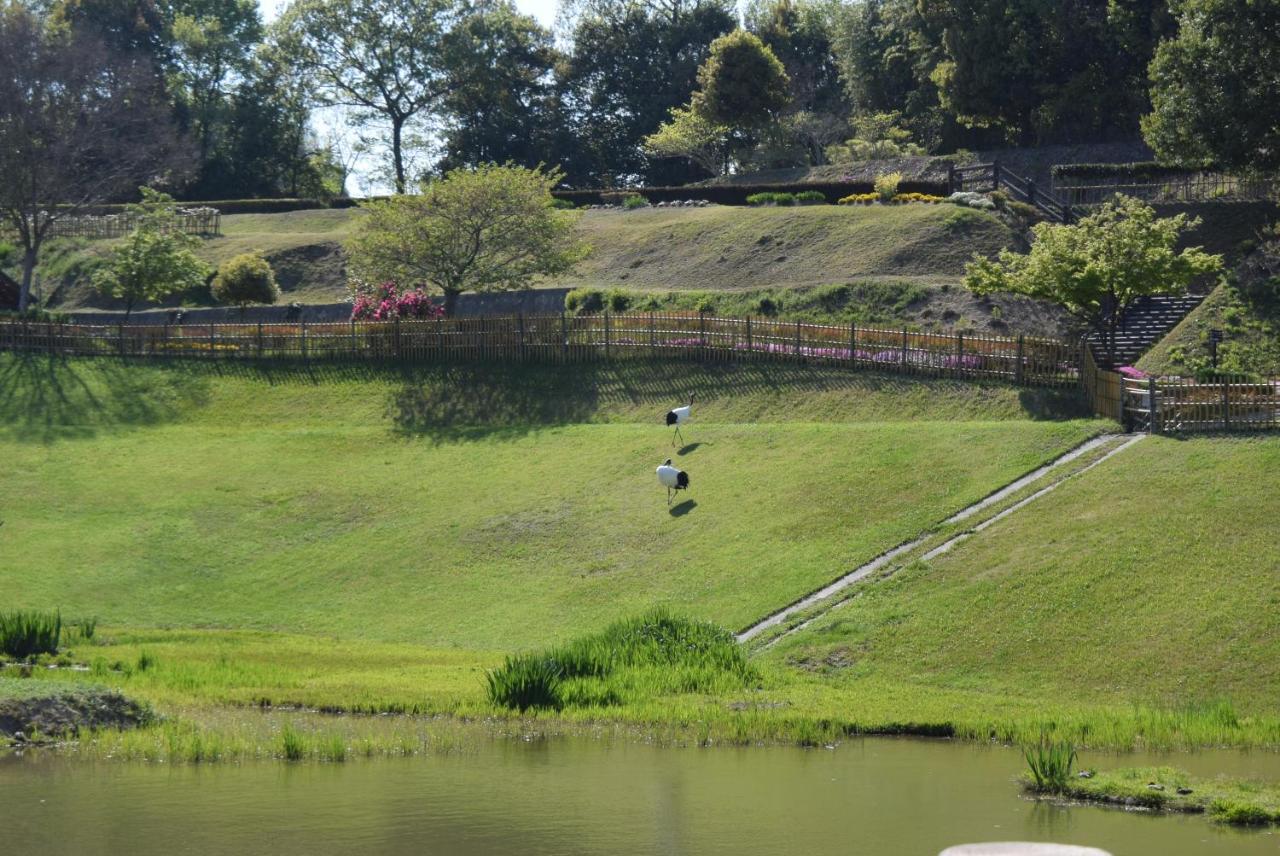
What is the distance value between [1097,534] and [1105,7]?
2057 inches

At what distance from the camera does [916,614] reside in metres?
31.5

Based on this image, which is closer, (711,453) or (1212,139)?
(711,453)

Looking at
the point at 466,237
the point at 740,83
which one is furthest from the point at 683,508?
the point at 740,83

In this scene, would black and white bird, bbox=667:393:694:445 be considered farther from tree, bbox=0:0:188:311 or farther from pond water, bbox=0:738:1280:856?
tree, bbox=0:0:188:311

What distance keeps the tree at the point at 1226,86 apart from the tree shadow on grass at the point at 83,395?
3462cm

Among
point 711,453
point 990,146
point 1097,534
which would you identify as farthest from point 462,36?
point 1097,534

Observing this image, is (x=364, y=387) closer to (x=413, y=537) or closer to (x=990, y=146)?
(x=413, y=537)

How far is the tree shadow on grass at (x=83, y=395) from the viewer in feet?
173

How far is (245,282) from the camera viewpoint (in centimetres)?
7044

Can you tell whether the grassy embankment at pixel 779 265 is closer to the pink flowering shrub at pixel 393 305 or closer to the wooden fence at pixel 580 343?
the pink flowering shrub at pixel 393 305

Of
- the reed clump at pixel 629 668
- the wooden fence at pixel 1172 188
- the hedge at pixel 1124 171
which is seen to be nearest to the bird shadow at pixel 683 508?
the reed clump at pixel 629 668

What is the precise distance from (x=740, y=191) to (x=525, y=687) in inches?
2125

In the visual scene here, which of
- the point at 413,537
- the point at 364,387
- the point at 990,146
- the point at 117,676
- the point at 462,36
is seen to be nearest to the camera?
the point at 117,676

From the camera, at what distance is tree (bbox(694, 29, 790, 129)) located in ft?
288
